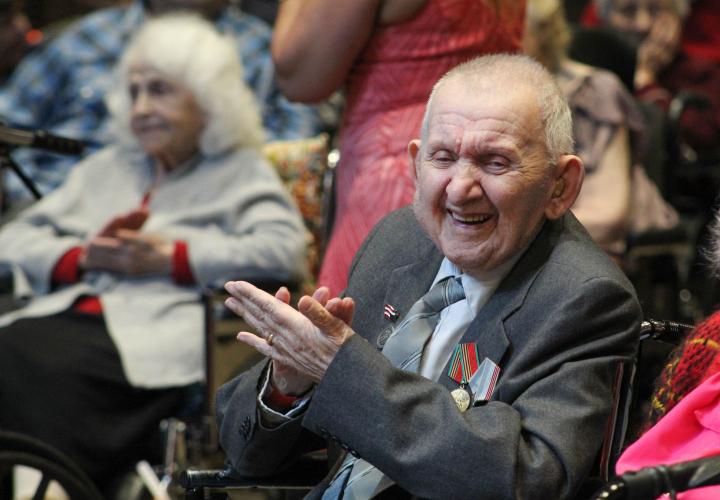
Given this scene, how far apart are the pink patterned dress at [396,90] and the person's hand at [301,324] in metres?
0.82

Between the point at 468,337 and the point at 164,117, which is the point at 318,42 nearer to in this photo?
the point at 468,337

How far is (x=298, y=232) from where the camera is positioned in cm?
359

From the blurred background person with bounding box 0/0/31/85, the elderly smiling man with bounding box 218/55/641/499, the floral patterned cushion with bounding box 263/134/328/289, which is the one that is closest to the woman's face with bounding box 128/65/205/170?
the floral patterned cushion with bounding box 263/134/328/289

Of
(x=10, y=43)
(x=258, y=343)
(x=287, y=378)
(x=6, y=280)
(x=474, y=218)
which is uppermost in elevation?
(x=474, y=218)

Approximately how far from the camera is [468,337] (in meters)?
1.88

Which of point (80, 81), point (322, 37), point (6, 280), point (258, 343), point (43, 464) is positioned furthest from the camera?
point (80, 81)

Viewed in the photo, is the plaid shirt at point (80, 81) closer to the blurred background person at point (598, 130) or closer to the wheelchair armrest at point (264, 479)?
the blurred background person at point (598, 130)

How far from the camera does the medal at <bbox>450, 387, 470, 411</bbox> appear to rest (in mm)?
1816

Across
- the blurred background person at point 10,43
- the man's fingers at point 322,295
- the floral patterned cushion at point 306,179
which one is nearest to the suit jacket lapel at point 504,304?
the man's fingers at point 322,295

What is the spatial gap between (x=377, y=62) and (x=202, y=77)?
1245 millimetres

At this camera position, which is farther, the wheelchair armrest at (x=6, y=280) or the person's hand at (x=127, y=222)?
the wheelchair armrest at (x=6, y=280)

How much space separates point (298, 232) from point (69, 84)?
1639mm

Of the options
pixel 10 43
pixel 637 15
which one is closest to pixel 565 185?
pixel 637 15

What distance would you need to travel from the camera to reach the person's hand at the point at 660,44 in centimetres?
521
